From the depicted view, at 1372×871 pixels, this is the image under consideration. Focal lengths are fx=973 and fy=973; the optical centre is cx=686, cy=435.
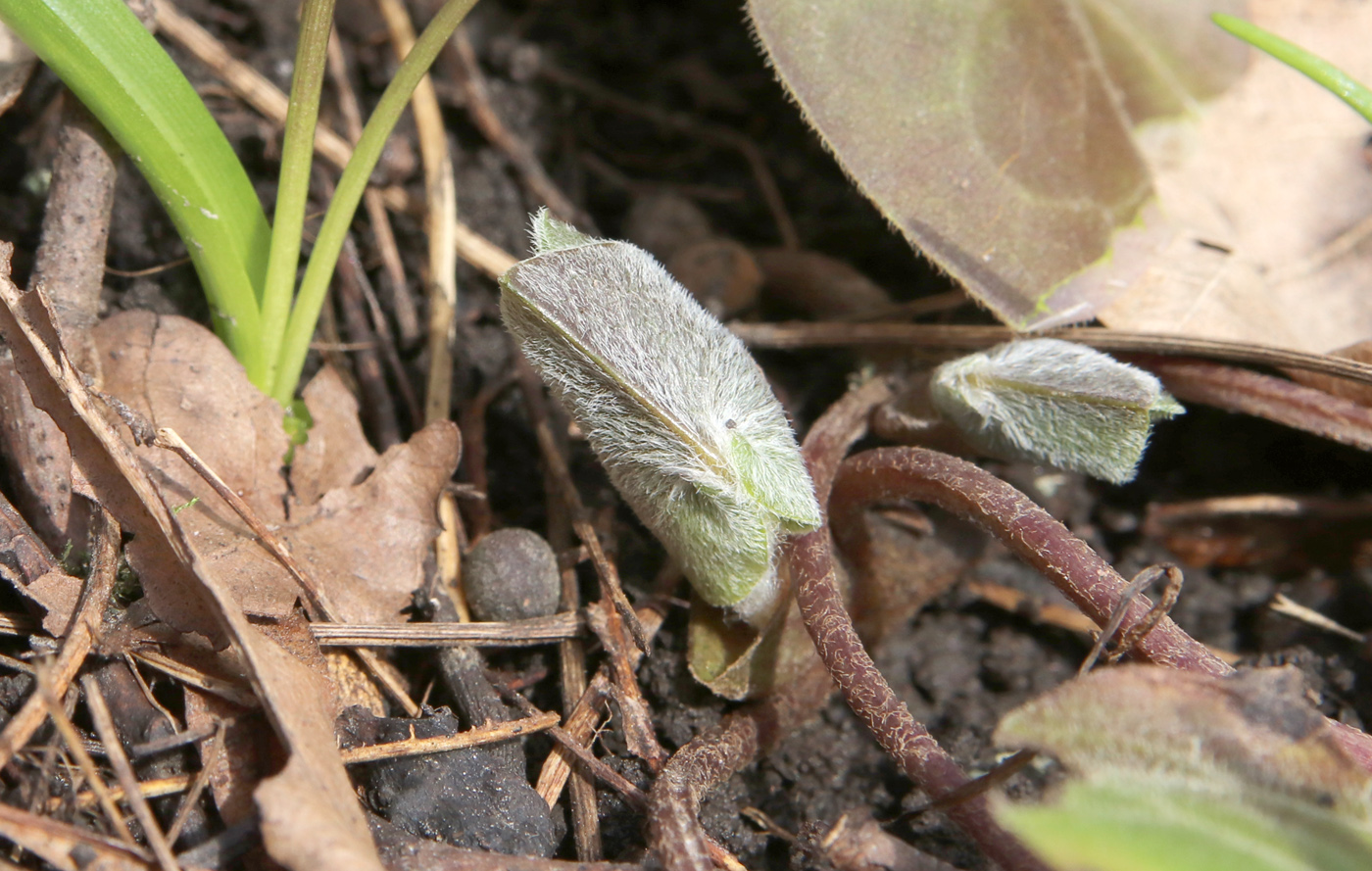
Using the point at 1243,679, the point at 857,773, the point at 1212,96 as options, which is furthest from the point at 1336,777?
the point at 1212,96

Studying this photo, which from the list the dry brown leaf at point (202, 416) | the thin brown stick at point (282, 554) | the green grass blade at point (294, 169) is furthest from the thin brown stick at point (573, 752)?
the green grass blade at point (294, 169)

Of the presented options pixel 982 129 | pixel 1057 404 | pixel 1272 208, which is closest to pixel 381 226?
pixel 982 129

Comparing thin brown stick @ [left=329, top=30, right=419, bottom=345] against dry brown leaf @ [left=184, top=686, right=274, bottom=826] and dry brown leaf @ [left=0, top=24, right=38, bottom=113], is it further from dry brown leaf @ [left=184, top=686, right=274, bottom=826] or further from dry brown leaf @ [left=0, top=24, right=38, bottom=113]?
dry brown leaf @ [left=184, top=686, right=274, bottom=826]

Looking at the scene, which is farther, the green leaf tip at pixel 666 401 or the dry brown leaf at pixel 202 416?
the dry brown leaf at pixel 202 416

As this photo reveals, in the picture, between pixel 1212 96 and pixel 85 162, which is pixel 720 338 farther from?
pixel 1212 96

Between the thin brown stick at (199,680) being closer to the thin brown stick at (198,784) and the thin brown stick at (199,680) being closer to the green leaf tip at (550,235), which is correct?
the thin brown stick at (198,784)

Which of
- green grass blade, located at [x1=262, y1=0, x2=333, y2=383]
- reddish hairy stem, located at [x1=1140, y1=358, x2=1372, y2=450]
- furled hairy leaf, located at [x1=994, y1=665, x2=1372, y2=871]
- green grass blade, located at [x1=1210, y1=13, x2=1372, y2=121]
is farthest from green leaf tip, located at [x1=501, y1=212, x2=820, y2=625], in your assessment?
green grass blade, located at [x1=1210, y1=13, x2=1372, y2=121]

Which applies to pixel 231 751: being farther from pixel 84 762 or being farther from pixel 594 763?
pixel 594 763
